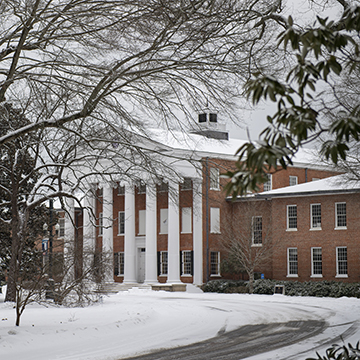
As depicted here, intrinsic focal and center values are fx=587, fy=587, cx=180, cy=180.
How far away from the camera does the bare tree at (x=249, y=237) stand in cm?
4262

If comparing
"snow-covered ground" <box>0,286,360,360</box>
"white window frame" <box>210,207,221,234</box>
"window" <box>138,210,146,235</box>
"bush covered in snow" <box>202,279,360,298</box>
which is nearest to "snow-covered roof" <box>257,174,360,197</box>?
"white window frame" <box>210,207,221,234</box>

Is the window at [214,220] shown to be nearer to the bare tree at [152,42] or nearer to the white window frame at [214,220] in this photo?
the white window frame at [214,220]

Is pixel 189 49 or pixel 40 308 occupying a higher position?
pixel 189 49

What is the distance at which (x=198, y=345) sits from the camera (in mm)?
14797

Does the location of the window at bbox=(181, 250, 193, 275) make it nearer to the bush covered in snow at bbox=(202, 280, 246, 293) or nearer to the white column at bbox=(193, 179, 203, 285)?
the white column at bbox=(193, 179, 203, 285)

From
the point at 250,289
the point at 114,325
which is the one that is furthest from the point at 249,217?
the point at 114,325

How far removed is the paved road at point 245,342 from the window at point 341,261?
22.1 metres

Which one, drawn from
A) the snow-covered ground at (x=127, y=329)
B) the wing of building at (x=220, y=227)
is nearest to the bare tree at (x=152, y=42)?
the snow-covered ground at (x=127, y=329)

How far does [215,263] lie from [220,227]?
3004 mm

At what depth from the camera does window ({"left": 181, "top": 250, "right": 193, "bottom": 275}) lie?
1916 inches

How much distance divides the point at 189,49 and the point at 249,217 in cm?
3190

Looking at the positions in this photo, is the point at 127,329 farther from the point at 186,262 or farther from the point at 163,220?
the point at 163,220

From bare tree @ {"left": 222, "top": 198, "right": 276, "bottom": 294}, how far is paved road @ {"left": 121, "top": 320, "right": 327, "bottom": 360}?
883 inches

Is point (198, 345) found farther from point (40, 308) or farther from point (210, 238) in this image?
point (210, 238)
